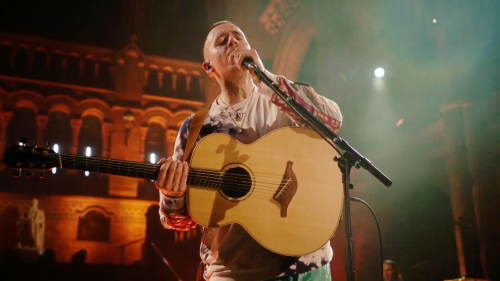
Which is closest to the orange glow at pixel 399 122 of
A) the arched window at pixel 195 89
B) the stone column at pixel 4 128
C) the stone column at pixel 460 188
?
the stone column at pixel 460 188

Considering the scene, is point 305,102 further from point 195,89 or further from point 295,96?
point 195,89

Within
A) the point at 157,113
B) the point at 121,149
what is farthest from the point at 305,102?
the point at 157,113

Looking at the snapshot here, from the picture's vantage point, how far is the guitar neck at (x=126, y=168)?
192 centimetres

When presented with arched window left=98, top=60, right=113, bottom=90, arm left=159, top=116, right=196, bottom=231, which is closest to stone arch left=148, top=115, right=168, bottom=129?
arched window left=98, top=60, right=113, bottom=90

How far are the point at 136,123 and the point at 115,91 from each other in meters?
1.12

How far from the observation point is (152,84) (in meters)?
12.3

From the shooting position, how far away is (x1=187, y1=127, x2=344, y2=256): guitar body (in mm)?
1941

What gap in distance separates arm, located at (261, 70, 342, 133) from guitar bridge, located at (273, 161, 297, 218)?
1.27 ft

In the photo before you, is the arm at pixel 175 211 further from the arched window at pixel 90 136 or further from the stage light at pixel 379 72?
the arched window at pixel 90 136

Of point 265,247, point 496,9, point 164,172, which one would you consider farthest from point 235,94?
point 496,9

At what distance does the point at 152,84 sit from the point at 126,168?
1082 centimetres

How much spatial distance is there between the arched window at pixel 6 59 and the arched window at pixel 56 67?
971 mm

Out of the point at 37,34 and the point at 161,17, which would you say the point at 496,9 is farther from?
the point at 37,34

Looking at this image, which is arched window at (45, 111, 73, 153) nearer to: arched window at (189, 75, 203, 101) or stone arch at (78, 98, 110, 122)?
stone arch at (78, 98, 110, 122)
